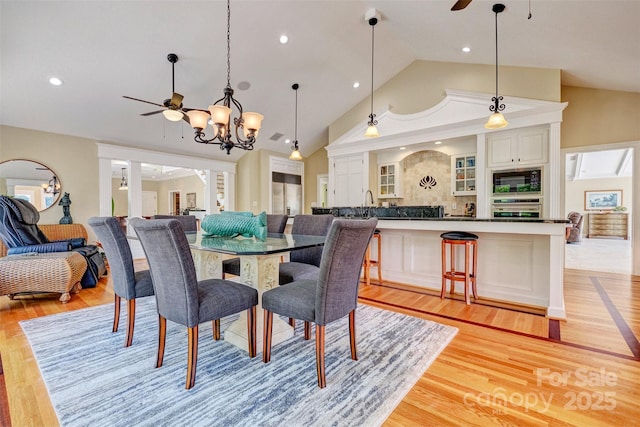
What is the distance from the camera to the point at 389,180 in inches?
236

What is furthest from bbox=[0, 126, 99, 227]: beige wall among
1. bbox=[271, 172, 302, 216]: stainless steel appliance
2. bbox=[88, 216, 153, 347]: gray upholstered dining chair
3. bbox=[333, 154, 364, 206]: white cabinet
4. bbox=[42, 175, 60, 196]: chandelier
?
bbox=[333, 154, 364, 206]: white cabinet

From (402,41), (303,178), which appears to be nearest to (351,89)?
(402,41)

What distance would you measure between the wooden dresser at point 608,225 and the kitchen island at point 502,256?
9.62m

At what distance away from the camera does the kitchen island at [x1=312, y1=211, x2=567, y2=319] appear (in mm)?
2654

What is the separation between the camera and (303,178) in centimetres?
805

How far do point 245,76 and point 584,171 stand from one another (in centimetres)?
1170

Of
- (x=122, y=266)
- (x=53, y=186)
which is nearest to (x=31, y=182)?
(x=53, y=186)

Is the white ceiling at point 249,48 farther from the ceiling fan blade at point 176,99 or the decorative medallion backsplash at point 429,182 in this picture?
the decorative medallion backsplash at point 429,182

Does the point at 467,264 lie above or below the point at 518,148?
below

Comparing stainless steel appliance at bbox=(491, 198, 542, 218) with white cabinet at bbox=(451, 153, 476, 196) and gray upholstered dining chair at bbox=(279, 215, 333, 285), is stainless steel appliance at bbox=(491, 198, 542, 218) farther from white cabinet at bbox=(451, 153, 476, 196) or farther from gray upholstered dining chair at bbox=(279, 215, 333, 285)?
gray upholstered dining chair at bbox=(279, 215, 333, 285)

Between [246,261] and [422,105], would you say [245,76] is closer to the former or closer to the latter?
[422,105]

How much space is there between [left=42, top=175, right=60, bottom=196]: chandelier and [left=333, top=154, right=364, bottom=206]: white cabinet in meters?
4.99

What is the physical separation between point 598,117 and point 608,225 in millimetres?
7518

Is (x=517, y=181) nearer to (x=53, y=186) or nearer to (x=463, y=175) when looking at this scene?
(x=463, y=175)
